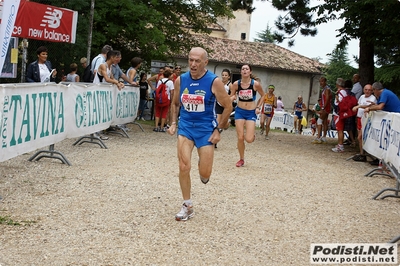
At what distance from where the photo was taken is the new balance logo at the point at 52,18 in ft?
58.9

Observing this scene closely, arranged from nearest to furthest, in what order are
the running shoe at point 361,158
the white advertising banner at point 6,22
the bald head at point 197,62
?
the bald head at point 197,62
the white advertising banner at point 6,22
the running shoe at point 361,158

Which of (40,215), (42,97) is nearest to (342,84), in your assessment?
(42,97)

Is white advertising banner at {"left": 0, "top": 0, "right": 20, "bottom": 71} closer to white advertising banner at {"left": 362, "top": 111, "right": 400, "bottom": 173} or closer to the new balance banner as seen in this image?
white advertising banner at {"left": 362, "top": 111, "right": 400, "bottom": 173}

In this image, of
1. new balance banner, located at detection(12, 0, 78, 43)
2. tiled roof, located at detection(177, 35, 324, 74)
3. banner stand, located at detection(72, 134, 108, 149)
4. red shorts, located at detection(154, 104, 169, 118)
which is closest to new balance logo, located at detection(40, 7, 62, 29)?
new balance banner, located at detection(12, 0, 78, 43)

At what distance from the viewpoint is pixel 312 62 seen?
215 feet

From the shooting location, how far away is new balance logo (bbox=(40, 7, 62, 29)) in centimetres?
1794

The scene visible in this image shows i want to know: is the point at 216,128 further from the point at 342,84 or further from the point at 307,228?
the point at 342,84

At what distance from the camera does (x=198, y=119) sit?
314 inches

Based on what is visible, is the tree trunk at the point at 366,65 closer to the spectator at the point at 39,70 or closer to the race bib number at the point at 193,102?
the spectator at the point at 39,70

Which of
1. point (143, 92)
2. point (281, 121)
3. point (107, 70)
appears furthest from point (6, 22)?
point (281, 121)

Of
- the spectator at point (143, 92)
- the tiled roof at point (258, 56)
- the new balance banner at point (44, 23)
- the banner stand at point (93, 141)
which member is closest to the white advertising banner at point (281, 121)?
the spectator at point (143, 92)

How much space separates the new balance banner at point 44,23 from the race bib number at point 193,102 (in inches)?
387

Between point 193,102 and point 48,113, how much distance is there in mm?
3830

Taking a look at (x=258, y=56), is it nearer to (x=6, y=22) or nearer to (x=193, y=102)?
(x=6, y=22)
